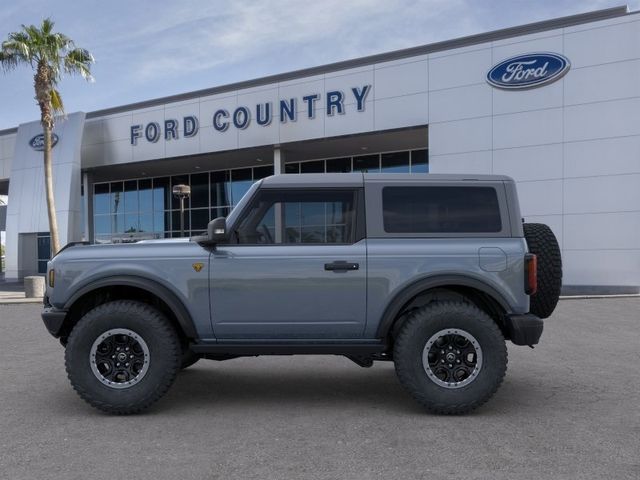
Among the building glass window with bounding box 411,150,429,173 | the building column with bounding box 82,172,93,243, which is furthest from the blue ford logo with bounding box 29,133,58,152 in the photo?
the building glass window with bounding box 411,150,429,173

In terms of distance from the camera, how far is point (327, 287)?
4531 millimetres

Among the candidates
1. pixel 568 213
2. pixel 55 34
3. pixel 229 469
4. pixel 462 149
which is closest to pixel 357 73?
pixel 462 149

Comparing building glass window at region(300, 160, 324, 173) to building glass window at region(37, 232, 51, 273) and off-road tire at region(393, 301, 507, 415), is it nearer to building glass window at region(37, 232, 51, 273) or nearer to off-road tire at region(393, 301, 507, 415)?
building glass window at region(37, 232, 51, 273)

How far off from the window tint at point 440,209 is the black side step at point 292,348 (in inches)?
39.7

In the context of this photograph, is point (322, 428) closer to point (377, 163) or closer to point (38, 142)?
point (377, 163)

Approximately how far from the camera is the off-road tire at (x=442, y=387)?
14.6ft

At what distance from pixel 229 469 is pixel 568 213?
16.2m

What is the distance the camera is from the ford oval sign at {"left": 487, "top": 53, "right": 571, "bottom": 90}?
17.1m

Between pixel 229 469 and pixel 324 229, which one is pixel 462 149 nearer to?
pixel 324 229

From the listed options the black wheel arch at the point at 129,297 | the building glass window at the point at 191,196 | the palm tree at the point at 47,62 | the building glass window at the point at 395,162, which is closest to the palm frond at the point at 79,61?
the palm tree at the point at 47,62

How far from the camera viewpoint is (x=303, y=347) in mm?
4574

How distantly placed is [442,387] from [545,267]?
57.1 inches

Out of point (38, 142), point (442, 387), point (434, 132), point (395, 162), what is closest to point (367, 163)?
point (395, 162)

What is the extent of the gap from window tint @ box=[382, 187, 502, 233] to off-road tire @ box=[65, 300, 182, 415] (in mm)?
2122
